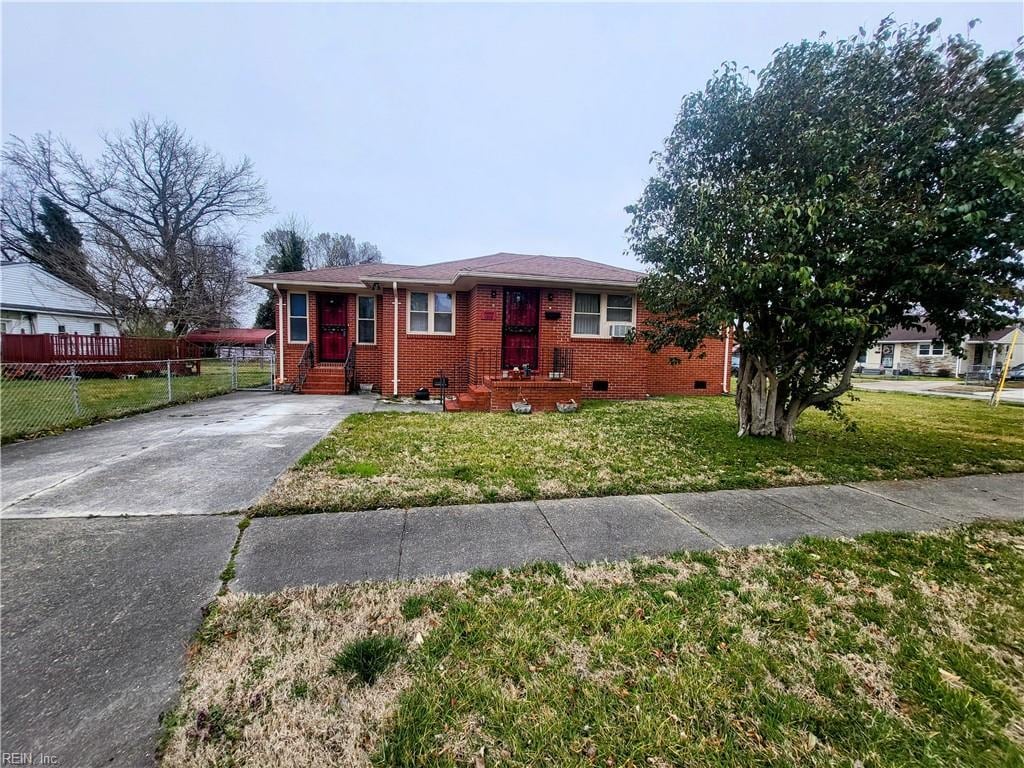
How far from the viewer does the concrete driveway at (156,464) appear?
363cm

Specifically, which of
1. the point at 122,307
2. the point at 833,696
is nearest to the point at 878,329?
the point at 833,696

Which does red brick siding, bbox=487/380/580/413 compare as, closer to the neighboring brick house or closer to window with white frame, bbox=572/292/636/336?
the neighboring brick house

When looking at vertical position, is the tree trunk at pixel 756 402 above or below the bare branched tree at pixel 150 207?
below

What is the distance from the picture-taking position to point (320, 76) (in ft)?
42.4

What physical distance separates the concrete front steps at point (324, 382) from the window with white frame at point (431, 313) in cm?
257

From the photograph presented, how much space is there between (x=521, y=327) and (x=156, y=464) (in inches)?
300

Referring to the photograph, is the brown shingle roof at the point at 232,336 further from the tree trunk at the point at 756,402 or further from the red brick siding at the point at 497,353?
the tree trunk at the point at 756,402

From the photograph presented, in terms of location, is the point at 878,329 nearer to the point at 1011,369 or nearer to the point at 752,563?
the point at 752,563

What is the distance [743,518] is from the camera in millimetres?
3598

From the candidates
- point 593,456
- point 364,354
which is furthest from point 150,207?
point 593,456

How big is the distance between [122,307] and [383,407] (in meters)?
19.0

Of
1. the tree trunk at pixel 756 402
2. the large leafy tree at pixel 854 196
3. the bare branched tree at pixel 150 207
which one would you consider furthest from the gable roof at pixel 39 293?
the tree trunk at pixel 756 402

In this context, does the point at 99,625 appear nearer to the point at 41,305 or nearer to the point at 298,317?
the point at 298,317

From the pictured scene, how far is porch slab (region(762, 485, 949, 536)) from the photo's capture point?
352 centimetres
